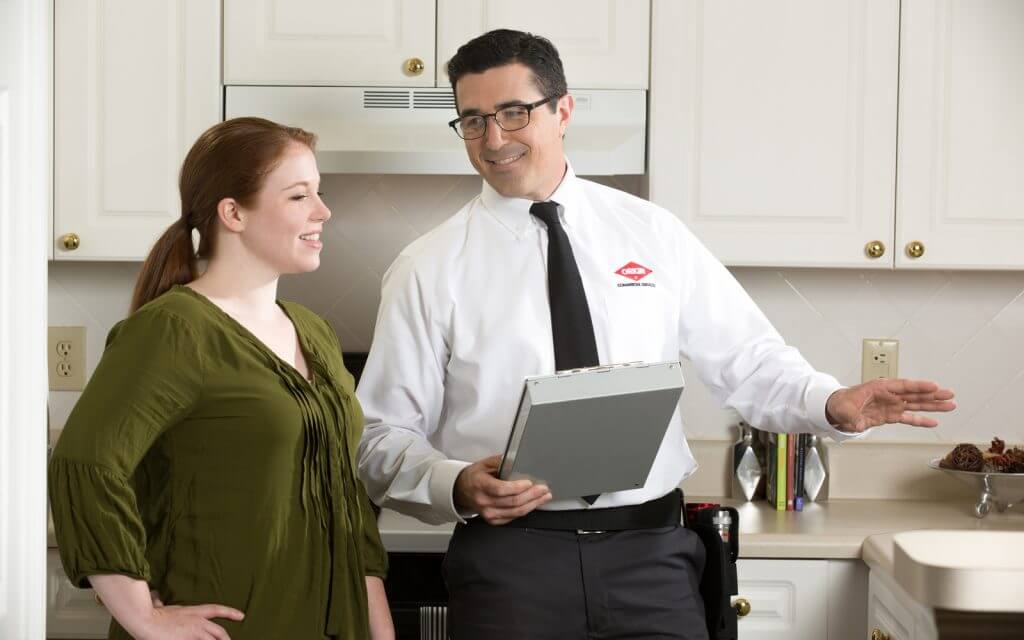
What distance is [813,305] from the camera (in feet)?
8.52

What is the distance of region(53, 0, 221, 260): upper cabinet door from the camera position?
2232mm

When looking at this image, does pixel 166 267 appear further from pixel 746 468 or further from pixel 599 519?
pixel 746 468

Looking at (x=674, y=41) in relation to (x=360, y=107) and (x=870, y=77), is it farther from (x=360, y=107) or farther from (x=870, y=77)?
(x=360, y=107)

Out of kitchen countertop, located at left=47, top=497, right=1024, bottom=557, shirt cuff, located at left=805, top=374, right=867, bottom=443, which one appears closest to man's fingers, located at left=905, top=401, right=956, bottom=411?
shirt cuff, located at left=805, top=374, right=867, bottom=443

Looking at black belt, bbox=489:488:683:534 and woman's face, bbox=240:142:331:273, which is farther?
black belt, bbox=489:488:683:534

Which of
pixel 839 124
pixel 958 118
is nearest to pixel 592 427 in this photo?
pixel 839 124

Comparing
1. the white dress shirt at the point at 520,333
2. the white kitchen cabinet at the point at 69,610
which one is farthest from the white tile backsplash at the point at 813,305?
the white dress shirt at the point at 520,333

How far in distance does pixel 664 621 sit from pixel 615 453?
1.00 ft

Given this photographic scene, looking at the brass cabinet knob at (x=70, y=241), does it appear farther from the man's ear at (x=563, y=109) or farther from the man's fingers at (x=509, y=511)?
the man's fingers at (x=509, y=511)

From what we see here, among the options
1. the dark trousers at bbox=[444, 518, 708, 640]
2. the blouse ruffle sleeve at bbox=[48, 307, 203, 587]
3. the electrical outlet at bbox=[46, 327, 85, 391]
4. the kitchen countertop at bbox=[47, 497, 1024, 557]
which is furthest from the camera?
the electrical outlet at bbox=[46, 327, 85, 391]

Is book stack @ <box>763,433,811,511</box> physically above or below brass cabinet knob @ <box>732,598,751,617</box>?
above

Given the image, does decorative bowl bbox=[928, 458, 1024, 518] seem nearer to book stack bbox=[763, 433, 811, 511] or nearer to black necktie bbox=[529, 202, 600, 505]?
book stack bbox=[763, 433, 811, 511]

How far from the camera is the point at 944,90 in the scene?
2.25 meters

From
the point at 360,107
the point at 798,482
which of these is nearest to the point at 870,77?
the point at 798,482
